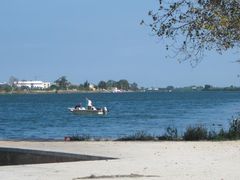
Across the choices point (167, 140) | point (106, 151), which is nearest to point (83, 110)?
point (167, 140)

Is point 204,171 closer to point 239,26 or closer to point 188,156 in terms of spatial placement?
point 188,156

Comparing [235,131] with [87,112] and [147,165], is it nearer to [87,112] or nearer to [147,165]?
[147,165]

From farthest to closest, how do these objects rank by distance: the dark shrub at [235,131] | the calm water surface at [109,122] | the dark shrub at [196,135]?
the calm water surface at [109,122]
the dark shrub at [196,135]
the dark shrub at [235,131]

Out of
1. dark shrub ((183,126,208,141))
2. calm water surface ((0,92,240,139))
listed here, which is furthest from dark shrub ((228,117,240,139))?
calm water surface ((0,92,240,139))

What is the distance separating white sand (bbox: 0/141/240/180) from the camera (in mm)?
13211

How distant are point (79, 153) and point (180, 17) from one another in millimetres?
4898

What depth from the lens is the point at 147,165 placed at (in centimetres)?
1481

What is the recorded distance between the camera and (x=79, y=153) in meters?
17.0

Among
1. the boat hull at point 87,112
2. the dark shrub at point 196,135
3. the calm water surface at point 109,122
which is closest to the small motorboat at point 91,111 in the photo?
the boat hull at point 87,112

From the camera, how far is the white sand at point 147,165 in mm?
13211

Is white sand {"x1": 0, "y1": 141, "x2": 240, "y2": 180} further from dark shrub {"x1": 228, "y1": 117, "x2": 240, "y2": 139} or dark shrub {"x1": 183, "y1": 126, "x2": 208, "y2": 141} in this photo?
dark shrub {"x1": 183, "y1": 126, "x2": 208, "y2": 141}

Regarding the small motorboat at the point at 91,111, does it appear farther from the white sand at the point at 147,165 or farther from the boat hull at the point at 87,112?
the white sand at the point at 147,165

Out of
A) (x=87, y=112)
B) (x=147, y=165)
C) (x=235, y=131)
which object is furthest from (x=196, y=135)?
(x=87, y=112)

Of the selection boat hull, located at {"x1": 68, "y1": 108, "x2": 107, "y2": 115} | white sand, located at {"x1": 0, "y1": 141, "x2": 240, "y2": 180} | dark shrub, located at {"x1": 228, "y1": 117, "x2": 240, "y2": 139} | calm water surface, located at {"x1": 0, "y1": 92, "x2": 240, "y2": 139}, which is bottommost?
calm water surface, located at {"x1": 0, "y1": 92, "x2": 240, "y2": 139}
